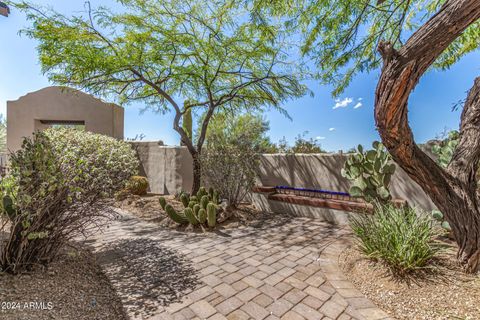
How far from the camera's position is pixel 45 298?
2342 millimetres

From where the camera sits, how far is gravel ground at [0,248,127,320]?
214 centimetres

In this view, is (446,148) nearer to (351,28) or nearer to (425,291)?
(425,291)

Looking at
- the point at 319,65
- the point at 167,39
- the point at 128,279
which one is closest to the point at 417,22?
the point at 319,65

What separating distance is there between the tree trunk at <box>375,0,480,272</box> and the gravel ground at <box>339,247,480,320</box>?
0.31m

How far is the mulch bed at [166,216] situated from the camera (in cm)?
525

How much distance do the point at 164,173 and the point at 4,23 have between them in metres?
6.07

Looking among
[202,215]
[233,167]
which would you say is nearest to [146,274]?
[202,215]

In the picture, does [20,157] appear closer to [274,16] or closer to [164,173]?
[274,16]

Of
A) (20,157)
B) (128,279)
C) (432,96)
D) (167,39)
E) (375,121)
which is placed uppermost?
(167,39)

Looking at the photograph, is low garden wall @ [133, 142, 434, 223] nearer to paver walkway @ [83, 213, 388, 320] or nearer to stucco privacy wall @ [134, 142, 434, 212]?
stucco privacy wall @ [134, 142, 434, 212]

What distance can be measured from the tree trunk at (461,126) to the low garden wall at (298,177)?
1.85 metres

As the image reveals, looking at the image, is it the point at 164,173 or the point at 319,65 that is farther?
the point at 164,173

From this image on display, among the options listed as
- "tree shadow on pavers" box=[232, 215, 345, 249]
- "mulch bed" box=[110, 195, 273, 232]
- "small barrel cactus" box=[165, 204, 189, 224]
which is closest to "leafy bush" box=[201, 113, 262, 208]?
"mulch bed" box=[110, 195, 273, 232]

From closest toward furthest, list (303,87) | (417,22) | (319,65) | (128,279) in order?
(128,279) < (417,22) < (319,65) < (303,87)
